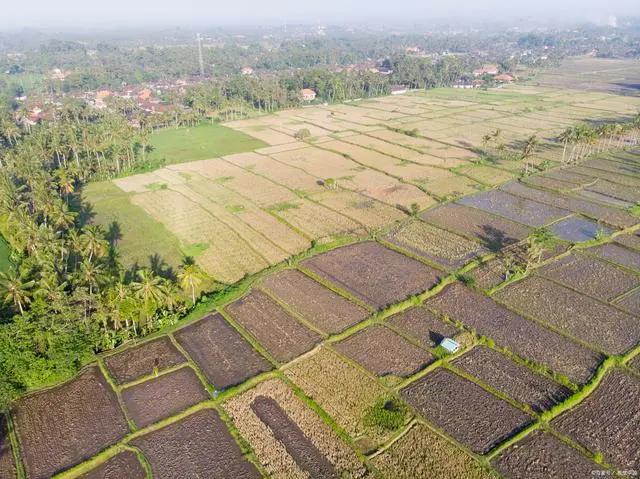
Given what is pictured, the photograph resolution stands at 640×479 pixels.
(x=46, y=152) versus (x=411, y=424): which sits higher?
(x=46, y=152)

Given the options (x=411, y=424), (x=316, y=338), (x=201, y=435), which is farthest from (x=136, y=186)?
(x=411, y=424)

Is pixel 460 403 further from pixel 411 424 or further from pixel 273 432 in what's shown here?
pixel 273 432

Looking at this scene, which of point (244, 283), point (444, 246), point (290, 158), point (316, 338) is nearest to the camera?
point (316, 338)

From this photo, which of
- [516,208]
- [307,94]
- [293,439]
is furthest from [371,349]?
[307,94]

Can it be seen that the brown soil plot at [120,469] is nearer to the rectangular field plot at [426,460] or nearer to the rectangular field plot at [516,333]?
the rectangular field plot at [426,460]

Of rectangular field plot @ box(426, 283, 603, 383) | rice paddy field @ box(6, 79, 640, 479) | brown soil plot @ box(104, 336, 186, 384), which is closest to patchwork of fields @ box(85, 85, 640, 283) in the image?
rice paddy field @ box(6, 79, 640, 479)

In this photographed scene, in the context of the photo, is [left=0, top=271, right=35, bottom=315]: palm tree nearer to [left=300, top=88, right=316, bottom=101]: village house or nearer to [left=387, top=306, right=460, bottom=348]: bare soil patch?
[left=387, top=306, right=460, bottom=348]: bare soil patch
